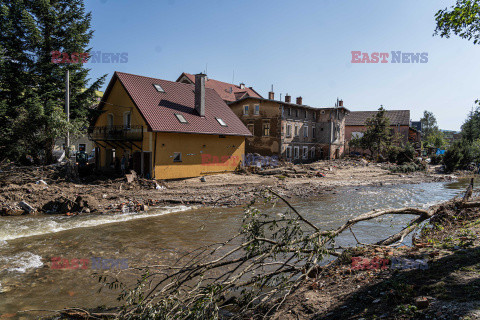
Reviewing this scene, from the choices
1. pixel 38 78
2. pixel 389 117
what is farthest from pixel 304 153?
pixel 38 78

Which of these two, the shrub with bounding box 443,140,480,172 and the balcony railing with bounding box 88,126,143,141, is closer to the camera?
the balcony railing with bounding box 88,126,143,141

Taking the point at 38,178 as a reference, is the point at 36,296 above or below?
below

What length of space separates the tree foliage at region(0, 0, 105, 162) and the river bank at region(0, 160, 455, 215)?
326 centimetres

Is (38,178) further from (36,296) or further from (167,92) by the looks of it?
(36,296)

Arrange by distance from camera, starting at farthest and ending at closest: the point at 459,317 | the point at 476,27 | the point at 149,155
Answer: the point at 149,155, the point at 476,27, the point at 459,317

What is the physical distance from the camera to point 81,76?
23.2 meters

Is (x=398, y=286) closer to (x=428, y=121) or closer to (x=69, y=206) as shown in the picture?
(x=69, y=206)

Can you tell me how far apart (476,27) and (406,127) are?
5202cm

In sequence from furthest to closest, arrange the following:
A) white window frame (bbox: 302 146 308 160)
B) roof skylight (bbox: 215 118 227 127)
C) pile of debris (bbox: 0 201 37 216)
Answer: white window frame (bbox: 302 146 308 160) < roof skylight (bbox: 215 118 227 127) < pile of debris (bbox: 0 201 37 216)

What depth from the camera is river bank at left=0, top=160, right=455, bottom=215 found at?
13.4m

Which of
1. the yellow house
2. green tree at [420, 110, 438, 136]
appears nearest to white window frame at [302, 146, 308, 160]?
the yellow house

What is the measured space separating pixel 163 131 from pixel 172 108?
362 cm

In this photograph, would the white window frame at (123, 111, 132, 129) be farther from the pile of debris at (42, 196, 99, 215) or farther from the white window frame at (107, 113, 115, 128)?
the pile of debris at (42, 196, 99, 215)

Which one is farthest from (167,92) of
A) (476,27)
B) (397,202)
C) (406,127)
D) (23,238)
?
(406,127)
